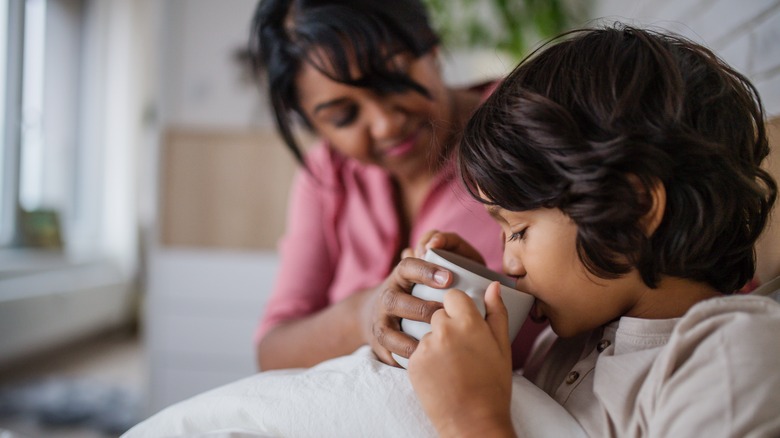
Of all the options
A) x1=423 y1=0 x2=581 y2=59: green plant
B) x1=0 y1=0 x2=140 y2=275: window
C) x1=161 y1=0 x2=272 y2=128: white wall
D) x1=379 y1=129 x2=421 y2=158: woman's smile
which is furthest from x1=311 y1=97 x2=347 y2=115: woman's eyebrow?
x1=0 y1=0 x2=140 y2=275: window

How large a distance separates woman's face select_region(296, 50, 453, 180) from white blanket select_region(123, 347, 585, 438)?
1.47 feet

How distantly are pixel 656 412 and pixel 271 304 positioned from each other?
2.56 feet

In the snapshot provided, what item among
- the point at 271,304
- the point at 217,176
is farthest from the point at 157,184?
the point at 271,304

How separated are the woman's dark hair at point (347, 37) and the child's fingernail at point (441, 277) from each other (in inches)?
16.7

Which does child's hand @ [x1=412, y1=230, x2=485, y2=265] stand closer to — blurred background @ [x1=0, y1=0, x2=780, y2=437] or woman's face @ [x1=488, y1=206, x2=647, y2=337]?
woman's face @ [x1=488, y1=206, x2=647, y2=337]

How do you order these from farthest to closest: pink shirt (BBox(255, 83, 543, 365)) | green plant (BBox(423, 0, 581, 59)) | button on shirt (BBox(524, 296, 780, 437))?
green plant (BBox(423, 0, 581, 59)), pink shirt (BBox(255, 83, 543, 365)), button on shirt (BBox(524, 296, 780, 437))

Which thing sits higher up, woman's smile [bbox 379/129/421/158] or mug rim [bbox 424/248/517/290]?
woman's smile [bbox 379/129/421/158]

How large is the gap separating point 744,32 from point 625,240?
23.1 inches

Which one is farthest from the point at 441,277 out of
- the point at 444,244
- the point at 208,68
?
the point at 208,68

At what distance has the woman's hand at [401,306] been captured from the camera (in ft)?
1.95

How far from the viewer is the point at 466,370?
505 mm

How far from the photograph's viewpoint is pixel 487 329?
530mm

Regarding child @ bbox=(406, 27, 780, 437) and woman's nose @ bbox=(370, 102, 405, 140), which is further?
woman's nose @ bbox=(370, 102, 405, 140)

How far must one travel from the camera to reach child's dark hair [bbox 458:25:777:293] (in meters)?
0.53
